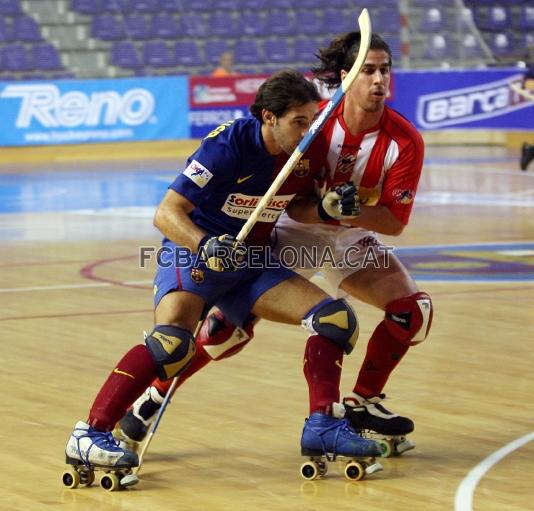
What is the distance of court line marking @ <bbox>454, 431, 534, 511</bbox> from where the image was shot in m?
5.50

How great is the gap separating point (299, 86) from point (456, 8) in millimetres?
26286

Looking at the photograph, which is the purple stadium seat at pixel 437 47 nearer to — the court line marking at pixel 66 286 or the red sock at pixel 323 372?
the court line marking at pixel 66 286

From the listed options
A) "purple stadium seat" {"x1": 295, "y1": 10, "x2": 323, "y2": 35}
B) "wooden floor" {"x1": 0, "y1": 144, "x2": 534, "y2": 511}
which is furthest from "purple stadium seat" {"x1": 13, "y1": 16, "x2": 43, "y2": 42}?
"wooden floor" {"x1": 0, "y1": 144, "x2": 534, "y2": 511}

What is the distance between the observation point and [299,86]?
608cm

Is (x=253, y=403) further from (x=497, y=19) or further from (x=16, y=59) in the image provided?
(x=497, y=19)

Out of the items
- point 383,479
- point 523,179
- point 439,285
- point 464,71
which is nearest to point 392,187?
point 383,479

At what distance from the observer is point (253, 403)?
7512mm

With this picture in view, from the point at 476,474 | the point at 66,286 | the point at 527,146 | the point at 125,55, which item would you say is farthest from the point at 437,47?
the point at 476,474

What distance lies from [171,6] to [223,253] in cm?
2612

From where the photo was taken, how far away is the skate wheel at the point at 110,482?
5.87m

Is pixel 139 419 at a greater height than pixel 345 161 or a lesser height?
lesser

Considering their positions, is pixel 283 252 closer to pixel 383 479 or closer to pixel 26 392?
pixel 383 479

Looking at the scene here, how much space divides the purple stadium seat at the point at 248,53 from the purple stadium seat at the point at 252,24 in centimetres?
24

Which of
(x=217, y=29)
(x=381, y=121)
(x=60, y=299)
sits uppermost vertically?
(x=381, y=121)
